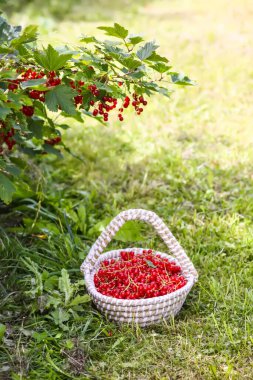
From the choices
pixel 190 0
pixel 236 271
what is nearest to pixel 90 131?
pixel 236 271

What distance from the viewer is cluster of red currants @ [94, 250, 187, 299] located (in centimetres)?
235

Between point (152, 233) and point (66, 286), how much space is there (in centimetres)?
79

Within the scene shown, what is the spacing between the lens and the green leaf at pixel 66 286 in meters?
2.39

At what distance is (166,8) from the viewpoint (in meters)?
8.43

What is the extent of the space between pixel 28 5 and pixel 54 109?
253 inches

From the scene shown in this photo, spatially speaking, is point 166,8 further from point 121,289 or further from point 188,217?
point 121,289

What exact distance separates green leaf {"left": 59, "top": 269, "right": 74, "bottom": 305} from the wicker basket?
0.07m

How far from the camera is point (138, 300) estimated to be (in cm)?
223

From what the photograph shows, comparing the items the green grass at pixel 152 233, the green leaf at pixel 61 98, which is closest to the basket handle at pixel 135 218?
the green grass at pixel 152 233

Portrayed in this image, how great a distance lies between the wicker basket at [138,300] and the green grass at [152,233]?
2.2 inches

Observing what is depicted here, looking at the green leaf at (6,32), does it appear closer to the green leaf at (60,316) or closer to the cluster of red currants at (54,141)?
the cluster of red currants at (54,141)

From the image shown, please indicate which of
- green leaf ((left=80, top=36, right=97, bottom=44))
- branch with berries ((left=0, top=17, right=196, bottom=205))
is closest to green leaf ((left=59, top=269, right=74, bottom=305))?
branch with berries ((left=0, top=17, right=196, bottom=205))

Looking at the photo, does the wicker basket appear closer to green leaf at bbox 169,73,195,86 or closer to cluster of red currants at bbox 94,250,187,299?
cluster of red currants at bbox 94,250,187,299

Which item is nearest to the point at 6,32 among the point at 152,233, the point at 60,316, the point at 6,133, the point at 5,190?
the point at 6,133
